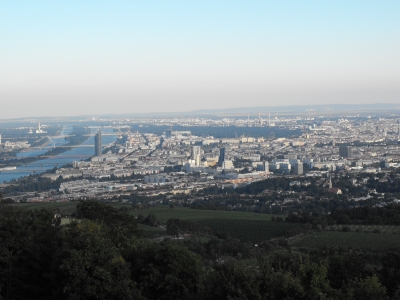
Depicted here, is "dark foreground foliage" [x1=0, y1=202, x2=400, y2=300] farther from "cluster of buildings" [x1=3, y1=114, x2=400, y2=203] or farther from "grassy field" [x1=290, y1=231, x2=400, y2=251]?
"cluster of buildings" [x1=3, y1=114, x2=400, y2=203]

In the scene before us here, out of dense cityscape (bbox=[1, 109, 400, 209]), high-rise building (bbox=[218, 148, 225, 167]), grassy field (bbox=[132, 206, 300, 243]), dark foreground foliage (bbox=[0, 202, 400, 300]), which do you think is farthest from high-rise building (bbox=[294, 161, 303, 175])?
dark foreground foliage (bbox=[0, 202, 400, 300])

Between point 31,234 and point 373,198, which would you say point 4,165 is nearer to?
point 373,198

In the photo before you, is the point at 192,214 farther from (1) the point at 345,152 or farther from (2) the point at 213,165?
(1) the point at 345,152

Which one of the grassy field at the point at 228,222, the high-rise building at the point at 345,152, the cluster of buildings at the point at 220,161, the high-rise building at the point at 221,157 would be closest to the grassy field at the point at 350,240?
the grassy field at the point at 228,222

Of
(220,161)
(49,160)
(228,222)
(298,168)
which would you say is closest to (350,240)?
(228,222)

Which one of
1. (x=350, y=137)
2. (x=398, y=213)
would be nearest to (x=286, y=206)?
(x=398, y=213)
